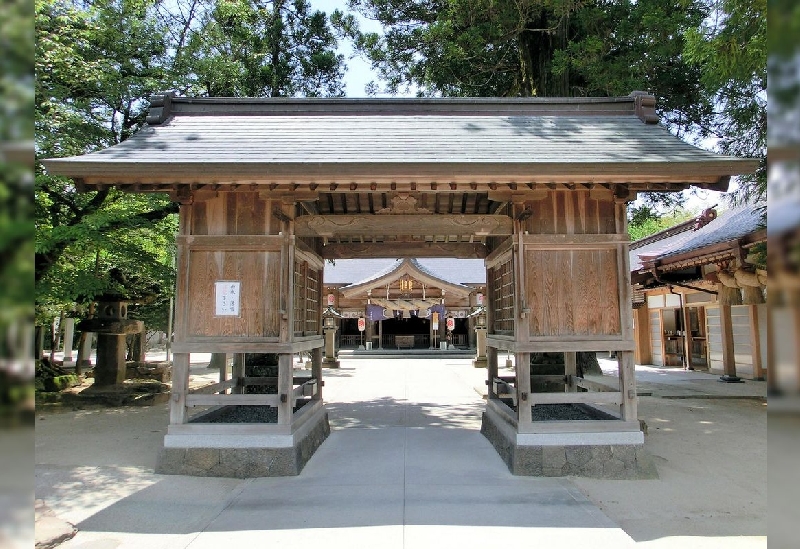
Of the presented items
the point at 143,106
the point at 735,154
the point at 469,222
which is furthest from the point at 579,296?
the point at 143,106

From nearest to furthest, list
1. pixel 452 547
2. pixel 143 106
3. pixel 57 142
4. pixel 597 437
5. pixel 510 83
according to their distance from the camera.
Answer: pixel 452 547 → pixel 597 437 → pixel 57 142 → pixel 143 106 → pixel 510 83

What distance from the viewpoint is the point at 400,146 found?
617 cm

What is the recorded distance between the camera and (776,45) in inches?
39.9

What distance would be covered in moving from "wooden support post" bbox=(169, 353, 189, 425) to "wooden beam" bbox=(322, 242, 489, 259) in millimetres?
2948

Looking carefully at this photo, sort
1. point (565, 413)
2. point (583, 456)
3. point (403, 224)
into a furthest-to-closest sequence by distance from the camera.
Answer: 1. point (565, 413)
2. point (403, 224)
3. point (583, 456)

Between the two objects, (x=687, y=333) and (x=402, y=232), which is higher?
(x=402, y=232)

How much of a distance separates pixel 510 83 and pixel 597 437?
11289 millimetres

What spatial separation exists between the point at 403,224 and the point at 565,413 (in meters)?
3.83

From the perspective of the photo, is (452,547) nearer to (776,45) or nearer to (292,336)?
(292,336)

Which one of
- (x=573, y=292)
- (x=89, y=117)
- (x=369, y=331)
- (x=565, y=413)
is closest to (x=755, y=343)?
(x=565, y=413)

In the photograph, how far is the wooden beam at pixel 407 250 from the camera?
25.9ft

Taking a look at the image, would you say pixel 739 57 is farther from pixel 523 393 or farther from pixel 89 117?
pixel 89 117

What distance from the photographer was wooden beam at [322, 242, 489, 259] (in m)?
7.89

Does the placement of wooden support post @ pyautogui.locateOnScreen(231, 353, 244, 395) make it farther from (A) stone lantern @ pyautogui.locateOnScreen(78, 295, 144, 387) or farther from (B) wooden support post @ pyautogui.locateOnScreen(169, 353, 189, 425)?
(A) stone lantern @ pyautogui.locateOnScreen(78, 295, 144, 387)
